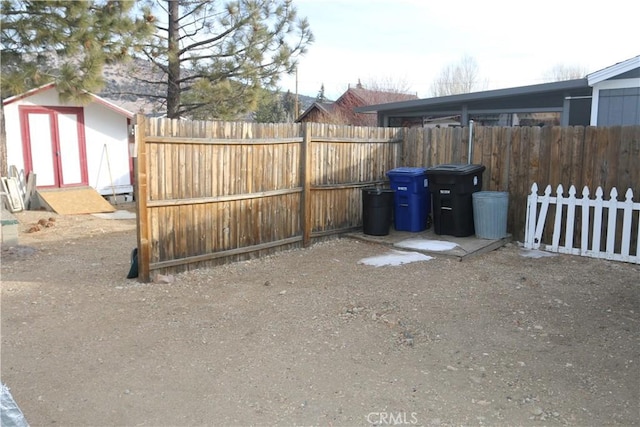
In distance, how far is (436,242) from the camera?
8.67 m

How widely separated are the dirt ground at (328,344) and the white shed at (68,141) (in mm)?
7580

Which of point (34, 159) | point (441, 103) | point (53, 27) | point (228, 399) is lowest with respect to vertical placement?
point (228, 399)

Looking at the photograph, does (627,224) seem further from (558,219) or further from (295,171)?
(295,171)

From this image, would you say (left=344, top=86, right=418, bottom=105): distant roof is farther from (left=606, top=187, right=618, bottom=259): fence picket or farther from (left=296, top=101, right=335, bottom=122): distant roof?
(left=606, top=187, right=618, bottom=259): fence picket

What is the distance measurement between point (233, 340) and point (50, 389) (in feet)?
4.92

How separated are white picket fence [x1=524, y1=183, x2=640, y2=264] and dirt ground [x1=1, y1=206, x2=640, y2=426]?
1.35 feet

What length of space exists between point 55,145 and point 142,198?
31.1 feet

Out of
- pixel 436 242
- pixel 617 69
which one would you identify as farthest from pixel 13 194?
pixel 617 69

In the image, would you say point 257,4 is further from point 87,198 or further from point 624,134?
point 624,134

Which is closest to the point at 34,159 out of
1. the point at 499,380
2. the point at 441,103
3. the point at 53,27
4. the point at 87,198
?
the point at 87,198

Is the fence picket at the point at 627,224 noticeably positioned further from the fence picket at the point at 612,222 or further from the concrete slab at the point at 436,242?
the concrete slab at the point at 436,242

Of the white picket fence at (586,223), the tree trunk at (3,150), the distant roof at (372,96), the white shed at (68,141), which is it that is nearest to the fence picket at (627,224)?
the white picket fence at (586,223)

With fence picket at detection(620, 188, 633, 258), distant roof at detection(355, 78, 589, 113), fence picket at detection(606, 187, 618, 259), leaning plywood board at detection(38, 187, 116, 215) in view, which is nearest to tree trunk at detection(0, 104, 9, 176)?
leaning plywood board at detection(38, 187, 116, 215)

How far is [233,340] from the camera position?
490cm
